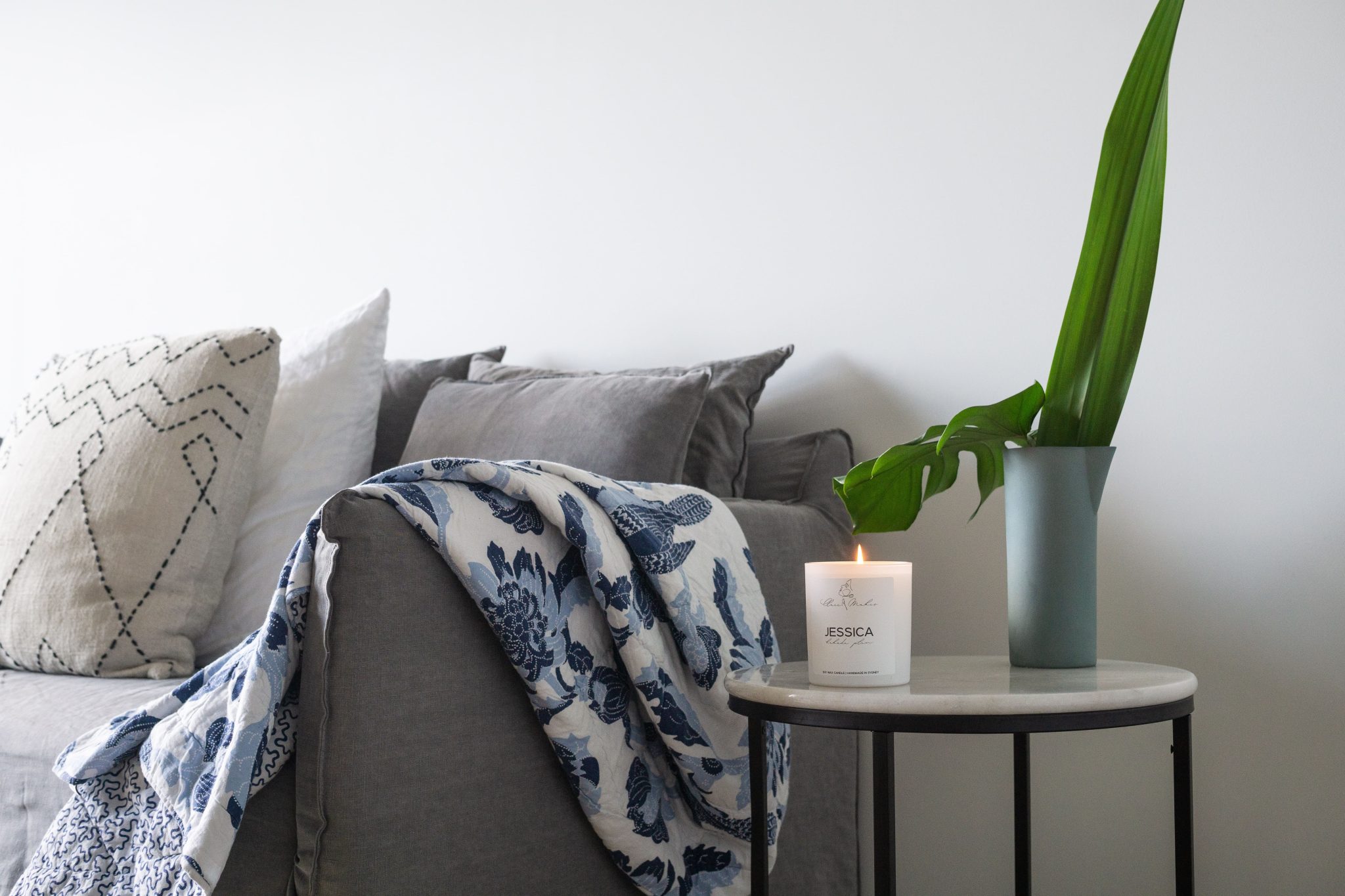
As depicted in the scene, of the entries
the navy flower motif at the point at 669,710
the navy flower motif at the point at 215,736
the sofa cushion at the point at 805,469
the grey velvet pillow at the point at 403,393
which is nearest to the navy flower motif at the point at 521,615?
the navy flower motif at the point at 669,710

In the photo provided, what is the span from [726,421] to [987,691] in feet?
2.40

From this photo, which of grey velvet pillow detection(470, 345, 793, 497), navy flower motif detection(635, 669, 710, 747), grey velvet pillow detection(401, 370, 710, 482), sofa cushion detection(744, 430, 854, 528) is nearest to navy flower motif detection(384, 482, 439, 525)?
navy flower motif detection(635, 669, 710, 747)

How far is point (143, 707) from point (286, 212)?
1562mm

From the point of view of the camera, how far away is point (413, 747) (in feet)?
2.72

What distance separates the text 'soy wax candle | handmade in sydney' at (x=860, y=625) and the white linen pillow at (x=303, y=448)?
2.80ft

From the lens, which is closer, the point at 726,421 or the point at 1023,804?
the point at 1023,804

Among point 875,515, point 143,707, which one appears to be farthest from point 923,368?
point 143,707

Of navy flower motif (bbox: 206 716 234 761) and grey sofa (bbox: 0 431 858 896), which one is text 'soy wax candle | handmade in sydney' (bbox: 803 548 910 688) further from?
navy flower motif (bbox: 206 716 234 761)

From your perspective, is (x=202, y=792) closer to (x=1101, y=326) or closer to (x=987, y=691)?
(x=987, y=691)

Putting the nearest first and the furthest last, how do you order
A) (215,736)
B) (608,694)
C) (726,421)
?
(215,736) < (608,694) < (726,421)

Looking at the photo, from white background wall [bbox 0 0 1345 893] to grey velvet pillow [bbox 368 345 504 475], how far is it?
0.16 m

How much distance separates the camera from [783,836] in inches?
48.0

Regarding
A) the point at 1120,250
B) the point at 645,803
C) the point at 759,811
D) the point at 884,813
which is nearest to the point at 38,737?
the point at 645,803

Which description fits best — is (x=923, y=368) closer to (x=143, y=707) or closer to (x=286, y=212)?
(x=143, y=707)
